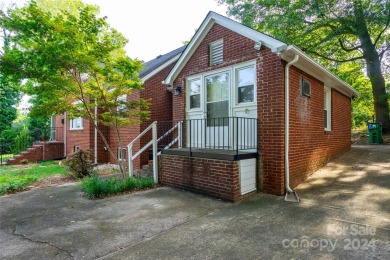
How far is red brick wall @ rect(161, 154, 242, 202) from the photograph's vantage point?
4.84 m

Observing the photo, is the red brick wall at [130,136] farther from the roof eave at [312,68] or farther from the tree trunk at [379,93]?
the tree trunk at [379,93]

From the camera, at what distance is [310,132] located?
635 centimetres

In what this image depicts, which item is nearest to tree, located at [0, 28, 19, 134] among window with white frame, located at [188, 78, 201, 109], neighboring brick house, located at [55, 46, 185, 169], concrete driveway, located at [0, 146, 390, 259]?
neighboring brick house, located at [55, 46, 185, 169]

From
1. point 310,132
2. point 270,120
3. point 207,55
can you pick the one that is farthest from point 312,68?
point 207,55

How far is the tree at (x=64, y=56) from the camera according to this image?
479cm

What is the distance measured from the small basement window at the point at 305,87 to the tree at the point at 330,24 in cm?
622

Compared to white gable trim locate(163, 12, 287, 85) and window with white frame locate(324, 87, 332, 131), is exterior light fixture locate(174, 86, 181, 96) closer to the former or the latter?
white gable trim locate(163, 12, 287, 85)

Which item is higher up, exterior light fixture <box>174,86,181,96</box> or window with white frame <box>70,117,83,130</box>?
exterior light fixture <box>174,86,181,96</box>

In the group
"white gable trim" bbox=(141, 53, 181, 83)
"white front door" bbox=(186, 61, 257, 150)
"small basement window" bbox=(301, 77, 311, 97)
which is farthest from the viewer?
"white gable trim" bbox=(141, 53, 181, 83)

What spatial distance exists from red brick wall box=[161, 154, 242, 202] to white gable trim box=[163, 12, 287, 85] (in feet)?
8.98

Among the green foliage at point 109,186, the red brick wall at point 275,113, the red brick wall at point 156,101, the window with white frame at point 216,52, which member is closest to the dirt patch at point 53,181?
the green foliage at point 109,186

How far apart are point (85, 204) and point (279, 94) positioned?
481 cm

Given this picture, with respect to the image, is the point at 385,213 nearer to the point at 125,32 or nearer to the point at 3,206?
the point at 125,32

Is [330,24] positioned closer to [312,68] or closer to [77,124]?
[312,68]
